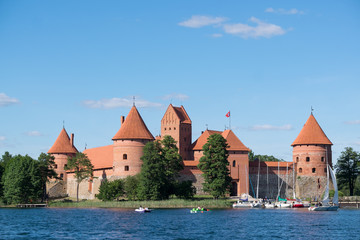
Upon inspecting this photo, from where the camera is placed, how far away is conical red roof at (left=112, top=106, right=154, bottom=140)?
71.8 m

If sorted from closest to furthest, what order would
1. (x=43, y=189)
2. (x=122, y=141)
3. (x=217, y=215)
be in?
1. (x=217, y=215)
2. (x=122, y=141)
3. (x=43, y=189)

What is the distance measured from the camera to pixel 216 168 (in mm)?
66750

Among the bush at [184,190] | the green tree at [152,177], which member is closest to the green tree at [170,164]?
the bush at [184,190]

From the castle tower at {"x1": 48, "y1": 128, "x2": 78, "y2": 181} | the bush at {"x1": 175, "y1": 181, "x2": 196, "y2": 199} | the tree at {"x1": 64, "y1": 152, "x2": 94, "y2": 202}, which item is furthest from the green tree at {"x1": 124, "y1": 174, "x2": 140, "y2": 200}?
the castle tower at {"x1": 48, "y1": 128, "x2": 78, "y2": 181}

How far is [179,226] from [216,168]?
22826 mm

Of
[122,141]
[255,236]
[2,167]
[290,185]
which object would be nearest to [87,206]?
[122,141]

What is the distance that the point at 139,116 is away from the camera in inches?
2906

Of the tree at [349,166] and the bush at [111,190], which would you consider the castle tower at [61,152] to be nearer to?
the bush at [111,190]

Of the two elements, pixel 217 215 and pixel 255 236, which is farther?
pixel 217 215

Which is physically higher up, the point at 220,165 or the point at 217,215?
the point at 220,165

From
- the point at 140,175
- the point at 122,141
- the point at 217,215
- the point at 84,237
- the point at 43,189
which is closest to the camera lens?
the point at 84,237

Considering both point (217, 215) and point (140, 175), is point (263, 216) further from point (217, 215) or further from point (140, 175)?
point (140, 175)

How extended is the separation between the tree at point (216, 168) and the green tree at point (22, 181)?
19568 mm

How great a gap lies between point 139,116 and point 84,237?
36.5 m
